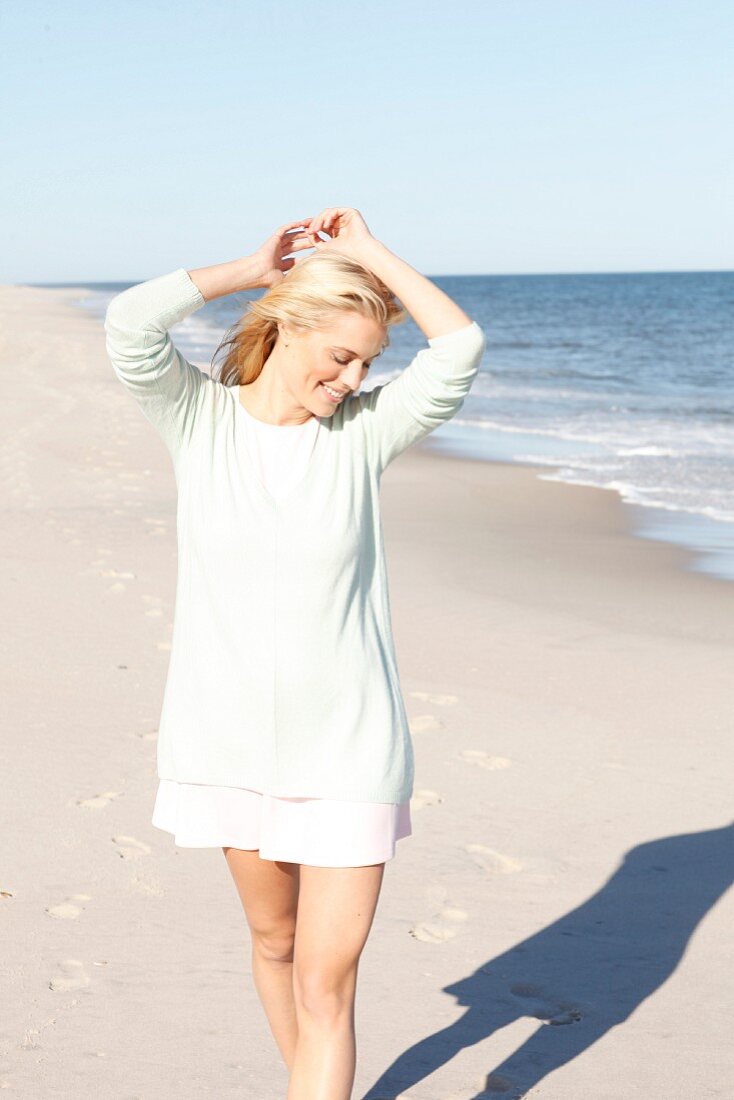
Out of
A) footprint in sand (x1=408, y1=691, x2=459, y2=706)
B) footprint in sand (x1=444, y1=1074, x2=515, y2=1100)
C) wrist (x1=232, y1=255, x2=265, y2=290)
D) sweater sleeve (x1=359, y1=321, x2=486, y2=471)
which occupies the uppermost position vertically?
wrist (x1=232, y1=255, x2=265, y2=290)

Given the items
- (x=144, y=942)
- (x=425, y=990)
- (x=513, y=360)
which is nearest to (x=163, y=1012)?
(x=144, y=942)

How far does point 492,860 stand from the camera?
14.6 feet

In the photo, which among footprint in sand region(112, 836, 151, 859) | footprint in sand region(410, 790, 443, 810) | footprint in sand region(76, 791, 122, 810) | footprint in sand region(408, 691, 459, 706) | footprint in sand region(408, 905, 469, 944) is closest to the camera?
footprint in sand region(408, 905, 469, 944)

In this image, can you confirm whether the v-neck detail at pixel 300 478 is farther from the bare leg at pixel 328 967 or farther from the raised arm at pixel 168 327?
the bare leg at pixel 328 967

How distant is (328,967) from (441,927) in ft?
5.48

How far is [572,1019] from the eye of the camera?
3.54 metres

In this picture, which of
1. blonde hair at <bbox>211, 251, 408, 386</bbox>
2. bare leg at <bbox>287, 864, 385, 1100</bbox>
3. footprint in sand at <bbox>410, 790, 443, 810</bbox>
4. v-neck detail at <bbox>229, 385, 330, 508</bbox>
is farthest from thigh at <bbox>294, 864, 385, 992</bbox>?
footprint in sand at <bbox>410, 790, 443, 810</bbox>

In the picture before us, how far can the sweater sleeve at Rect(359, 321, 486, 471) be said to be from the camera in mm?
2467

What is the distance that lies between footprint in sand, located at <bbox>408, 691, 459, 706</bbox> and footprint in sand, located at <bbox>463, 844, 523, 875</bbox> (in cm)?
152

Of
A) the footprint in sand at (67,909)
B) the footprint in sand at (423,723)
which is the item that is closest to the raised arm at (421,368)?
the footprint in sand at (67,909)

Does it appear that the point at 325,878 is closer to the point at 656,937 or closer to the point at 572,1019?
the point at 572,1019

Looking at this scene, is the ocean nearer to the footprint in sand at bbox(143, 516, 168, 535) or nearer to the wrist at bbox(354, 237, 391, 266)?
the wrist at bbox(354, 237, 391, 266)

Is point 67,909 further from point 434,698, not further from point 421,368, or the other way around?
point 434,698

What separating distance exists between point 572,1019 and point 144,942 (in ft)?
4.04
